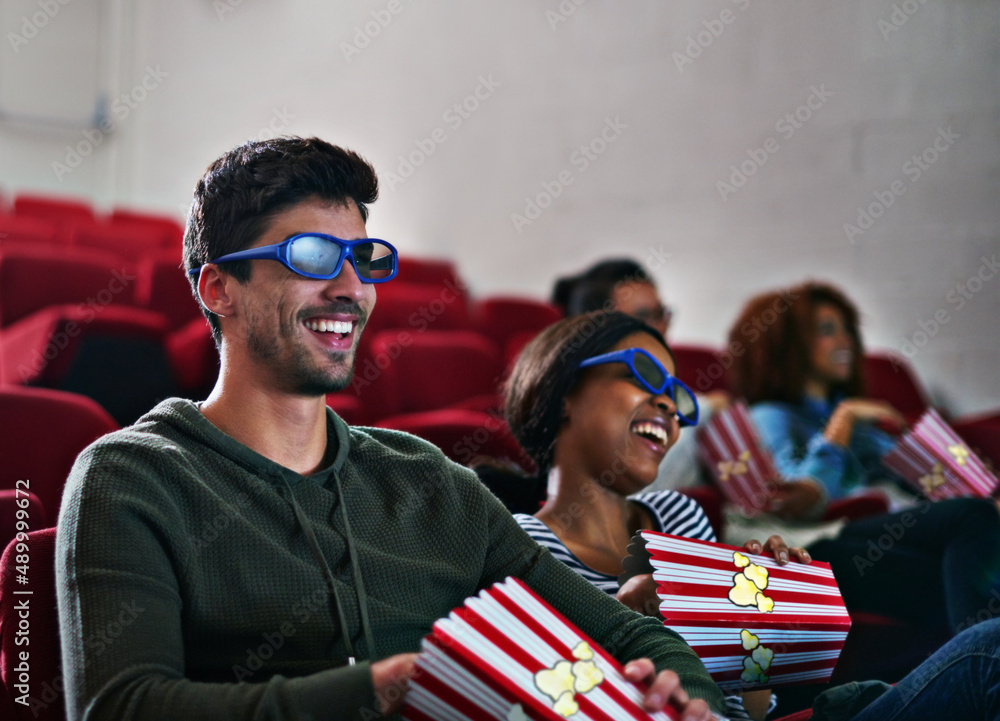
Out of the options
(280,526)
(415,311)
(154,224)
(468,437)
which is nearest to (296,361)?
(280,526)

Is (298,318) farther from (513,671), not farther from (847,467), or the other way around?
(847,467)

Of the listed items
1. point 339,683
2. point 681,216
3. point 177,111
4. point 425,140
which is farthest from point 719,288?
→ point 177,111

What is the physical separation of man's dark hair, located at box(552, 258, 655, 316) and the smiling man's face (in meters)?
1.24

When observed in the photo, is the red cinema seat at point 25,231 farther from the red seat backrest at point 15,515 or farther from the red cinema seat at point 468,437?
the red seat backrest at point 15,515

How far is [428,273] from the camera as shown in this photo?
4.25 metres

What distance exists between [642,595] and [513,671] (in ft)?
1.43

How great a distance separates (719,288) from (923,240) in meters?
0.74

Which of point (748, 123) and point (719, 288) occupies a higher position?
point (748, 123)

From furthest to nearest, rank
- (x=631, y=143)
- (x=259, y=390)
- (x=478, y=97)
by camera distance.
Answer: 1. (x=478, y=97)
2. (x=631, y=143)
3. (x=259, y=390)

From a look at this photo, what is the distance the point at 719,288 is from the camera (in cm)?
370

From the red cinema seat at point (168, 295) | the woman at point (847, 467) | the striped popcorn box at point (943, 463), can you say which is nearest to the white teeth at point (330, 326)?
the woman at point (847, 467)

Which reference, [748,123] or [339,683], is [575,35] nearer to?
[748,123]

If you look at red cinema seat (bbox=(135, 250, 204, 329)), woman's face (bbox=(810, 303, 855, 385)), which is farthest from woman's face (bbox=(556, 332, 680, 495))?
red cinema seat (bbox=(135, 250, 204, 329))

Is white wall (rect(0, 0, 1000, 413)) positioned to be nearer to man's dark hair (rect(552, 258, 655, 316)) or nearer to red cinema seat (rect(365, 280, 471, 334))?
red cinema seat (rect(365, 280, 471, 334))
